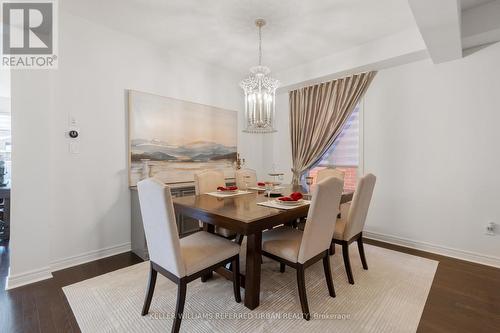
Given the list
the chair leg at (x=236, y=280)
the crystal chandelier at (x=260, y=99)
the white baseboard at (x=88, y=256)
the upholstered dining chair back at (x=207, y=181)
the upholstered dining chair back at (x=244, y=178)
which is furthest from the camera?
the upholstered dining chair back at (x=244, y=178)

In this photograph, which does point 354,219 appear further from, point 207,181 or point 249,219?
point 207,181

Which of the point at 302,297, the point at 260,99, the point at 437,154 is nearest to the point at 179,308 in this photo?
the point at 302,297

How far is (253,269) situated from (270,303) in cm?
38

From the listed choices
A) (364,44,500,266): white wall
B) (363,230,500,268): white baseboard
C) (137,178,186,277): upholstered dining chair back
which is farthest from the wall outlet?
(137,178,186,277): upholstered dining chair back

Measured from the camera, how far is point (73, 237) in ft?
8.62

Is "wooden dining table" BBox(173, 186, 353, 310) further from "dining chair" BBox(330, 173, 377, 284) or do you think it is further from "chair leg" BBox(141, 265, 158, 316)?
"chair leg" BBox(141, 265, 158, 316)

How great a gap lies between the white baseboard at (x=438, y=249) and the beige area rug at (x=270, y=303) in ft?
1.97

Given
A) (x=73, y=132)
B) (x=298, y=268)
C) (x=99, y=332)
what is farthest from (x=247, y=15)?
(x=99, y=332)

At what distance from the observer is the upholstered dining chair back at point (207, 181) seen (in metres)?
2.78

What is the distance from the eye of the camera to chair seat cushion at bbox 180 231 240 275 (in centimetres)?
162

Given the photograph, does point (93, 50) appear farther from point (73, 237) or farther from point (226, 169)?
point (226, 169)

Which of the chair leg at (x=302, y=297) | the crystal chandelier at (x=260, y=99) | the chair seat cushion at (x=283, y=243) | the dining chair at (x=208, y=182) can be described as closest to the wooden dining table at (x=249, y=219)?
the chair seat cushion at (x=283, y=243)

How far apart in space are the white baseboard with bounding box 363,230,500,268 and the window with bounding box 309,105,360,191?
792 millimetres

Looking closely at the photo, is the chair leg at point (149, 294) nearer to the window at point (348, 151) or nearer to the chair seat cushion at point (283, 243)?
the chair seat cushion at point (283, 243)
